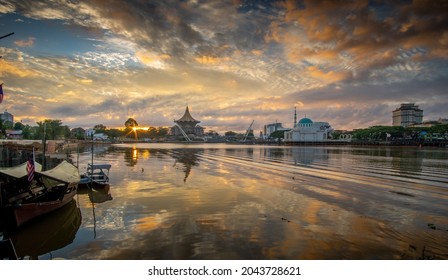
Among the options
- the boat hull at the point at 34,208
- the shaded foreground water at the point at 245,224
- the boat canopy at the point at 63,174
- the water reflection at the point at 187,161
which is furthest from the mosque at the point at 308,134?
the boat hull at the point at 34,208

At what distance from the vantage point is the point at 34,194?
1580 centimetres

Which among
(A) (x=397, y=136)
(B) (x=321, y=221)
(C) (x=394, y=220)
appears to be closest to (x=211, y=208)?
(B) (x=321, y=221)

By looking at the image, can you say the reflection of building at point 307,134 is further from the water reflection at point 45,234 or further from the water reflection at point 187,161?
the water reflection at point 45,234

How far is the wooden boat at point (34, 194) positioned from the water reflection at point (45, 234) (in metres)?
0.40

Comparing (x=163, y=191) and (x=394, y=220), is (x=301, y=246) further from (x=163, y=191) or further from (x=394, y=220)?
(x=163, y=191)

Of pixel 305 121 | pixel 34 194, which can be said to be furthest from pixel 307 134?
pixel 34 194

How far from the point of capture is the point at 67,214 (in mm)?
15516

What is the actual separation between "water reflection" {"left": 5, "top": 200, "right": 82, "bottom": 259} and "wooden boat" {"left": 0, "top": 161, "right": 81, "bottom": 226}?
40 cm

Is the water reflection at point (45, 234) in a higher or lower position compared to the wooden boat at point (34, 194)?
lower

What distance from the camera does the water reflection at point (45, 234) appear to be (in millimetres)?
11016

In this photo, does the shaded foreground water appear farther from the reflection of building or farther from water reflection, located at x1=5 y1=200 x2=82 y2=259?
the reflection of building

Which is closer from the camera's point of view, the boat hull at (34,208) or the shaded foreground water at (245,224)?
the shaded foreground water at (245,224)

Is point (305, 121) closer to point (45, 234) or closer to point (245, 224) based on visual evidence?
point (245, 224)
